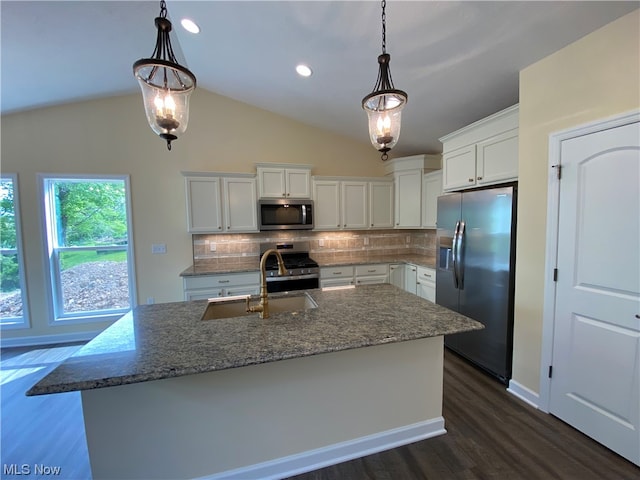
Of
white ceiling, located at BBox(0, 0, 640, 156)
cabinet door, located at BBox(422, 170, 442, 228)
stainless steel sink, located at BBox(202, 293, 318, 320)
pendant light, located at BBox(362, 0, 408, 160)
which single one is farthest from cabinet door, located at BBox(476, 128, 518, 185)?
stainless steel sink, located at BBox(202, 293, 318, 320)

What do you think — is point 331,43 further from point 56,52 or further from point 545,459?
point 545,459

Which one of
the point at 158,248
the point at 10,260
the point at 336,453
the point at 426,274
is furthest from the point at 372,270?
the point at 10,260

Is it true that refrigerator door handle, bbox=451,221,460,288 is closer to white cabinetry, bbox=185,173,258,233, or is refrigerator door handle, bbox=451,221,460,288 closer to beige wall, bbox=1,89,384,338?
beige wall, bbox=1,89,384,338

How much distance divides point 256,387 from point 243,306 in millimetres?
608

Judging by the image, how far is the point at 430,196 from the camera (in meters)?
3.75

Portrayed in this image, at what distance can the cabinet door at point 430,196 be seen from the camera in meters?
3.62

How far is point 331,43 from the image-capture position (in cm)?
218

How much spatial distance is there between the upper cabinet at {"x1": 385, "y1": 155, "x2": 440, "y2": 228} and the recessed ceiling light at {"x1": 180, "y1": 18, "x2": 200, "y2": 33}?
2.86 meters

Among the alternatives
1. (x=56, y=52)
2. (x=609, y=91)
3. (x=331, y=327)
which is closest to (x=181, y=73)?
(x=331, y=327)

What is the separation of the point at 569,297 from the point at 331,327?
1742mm

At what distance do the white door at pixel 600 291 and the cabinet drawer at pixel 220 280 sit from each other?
2989mm

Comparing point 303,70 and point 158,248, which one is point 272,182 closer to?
point 303,70

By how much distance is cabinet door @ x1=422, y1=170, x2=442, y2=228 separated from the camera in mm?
3619
